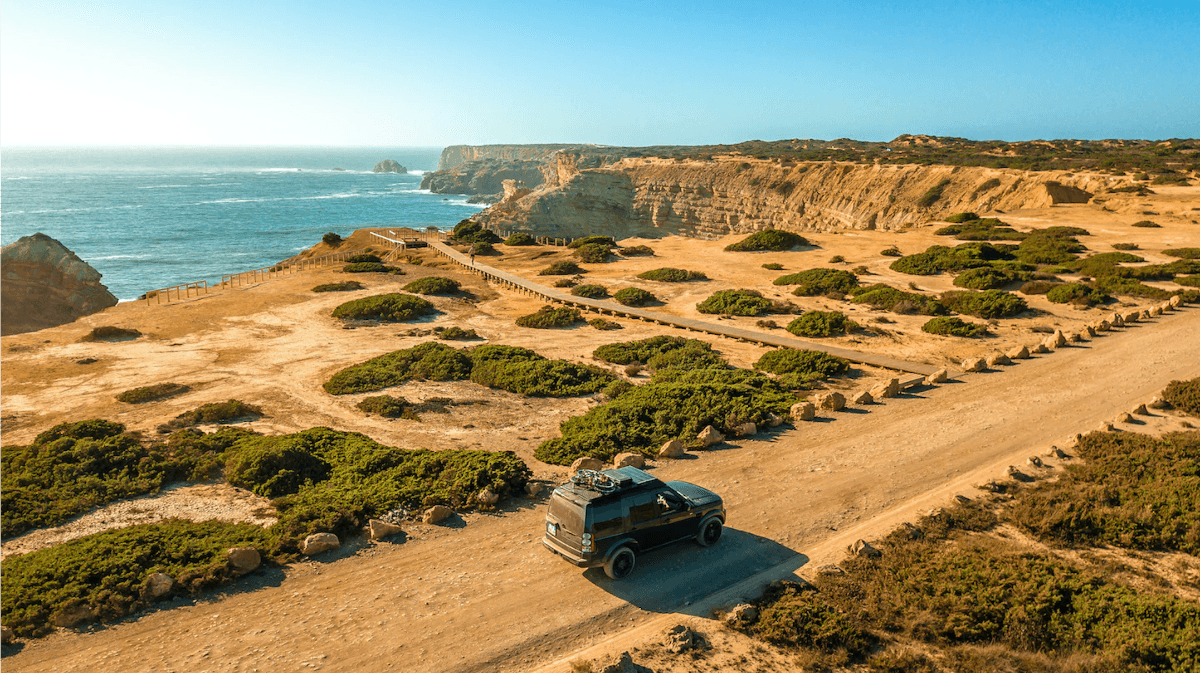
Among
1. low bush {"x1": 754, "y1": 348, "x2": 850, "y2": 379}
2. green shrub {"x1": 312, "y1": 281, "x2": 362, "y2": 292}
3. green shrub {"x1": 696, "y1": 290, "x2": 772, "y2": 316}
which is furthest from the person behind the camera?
green shrub {"x1": 312, "y1": 281, "x2": 362, "y2": 292}

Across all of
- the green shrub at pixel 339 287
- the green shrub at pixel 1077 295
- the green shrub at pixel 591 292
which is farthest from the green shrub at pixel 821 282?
the green shrub at pixel 339 287

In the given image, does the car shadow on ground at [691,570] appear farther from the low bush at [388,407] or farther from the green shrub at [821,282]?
the green shrub at [821,282]

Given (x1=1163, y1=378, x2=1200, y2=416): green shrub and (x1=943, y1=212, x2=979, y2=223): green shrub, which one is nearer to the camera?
(x1=1163, y1=378, x2=1200, y2=416): green shrub

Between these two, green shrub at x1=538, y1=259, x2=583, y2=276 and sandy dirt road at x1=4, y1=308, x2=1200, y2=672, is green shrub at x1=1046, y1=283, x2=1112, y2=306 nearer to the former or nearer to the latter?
sandy dirt road at x1=4, y1=308, x2=1200, y2=672

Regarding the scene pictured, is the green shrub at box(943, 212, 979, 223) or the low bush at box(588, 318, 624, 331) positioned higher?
the green shrub at box(943, 212, 979, 223)

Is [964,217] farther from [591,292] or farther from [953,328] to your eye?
[591,292]

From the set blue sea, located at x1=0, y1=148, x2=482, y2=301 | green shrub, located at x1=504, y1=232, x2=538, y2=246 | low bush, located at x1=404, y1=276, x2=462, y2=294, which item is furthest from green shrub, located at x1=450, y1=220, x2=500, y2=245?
blue sea, located at x1=0, y1=148, x2=482, y2=301

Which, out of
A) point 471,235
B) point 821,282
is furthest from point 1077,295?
point 471,235
